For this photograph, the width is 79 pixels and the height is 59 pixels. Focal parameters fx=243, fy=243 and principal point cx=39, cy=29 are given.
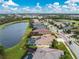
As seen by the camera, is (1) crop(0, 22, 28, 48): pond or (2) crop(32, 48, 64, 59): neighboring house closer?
(2) crop(32, 48, 64, 59): neighboring house

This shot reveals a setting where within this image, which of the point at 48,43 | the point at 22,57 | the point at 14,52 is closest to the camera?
the point at 22,57

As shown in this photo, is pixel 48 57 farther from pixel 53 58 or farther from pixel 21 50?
pixel 21 50

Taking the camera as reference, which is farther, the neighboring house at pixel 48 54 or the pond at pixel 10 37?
the pond at pixel 10 37

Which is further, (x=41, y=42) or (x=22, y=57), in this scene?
(x=41, y=42)

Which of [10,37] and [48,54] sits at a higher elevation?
[48,54]

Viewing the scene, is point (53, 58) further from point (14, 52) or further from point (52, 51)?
point (14, 52)

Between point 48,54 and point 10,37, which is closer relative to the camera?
point 48,54

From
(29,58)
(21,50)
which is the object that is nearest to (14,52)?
(21,50)

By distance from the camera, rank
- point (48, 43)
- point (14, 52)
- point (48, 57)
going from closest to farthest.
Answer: point (48, 57) < point (14, 52) < point (48, 43)

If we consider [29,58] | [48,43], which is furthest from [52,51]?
[48,43]

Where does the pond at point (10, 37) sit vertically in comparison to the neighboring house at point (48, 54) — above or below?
below

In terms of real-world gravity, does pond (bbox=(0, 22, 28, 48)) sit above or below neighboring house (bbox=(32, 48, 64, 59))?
below
